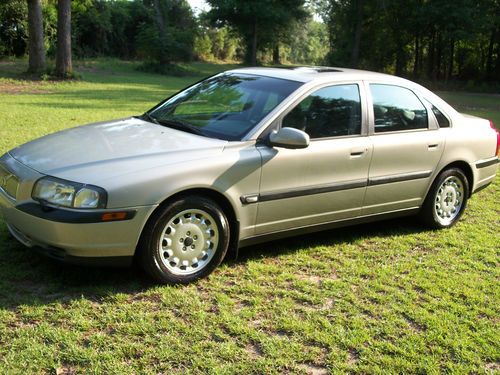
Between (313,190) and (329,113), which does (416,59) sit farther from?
(313,190)

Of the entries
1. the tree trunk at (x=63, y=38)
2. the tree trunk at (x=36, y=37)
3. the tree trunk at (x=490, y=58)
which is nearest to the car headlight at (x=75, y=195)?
the tree trunk at (x=63, y=38)

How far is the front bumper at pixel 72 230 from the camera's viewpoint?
3613 millimetres

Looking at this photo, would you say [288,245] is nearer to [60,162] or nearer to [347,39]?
[60,162]

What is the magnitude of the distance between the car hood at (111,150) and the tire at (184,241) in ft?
1.21

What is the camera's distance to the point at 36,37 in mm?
21375

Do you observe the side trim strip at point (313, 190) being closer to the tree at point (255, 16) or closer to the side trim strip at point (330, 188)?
the side trim strip at point (330, 188)

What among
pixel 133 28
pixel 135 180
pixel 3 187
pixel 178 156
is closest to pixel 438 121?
pixel 178 156

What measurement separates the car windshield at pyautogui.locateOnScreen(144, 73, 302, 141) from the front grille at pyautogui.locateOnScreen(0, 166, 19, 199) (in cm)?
138

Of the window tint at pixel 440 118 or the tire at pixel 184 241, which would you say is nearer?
the tire at pixel 184 241

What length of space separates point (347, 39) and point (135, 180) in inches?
1609

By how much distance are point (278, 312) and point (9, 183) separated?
2.21m

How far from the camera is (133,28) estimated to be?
40.7m

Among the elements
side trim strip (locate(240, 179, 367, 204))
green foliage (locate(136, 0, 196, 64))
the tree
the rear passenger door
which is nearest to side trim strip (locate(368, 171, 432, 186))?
the rear passenger door

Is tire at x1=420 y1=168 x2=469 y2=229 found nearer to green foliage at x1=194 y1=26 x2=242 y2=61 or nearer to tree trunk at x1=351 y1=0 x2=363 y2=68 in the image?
tree trunk at x1=351 y1=0 x2=363 y2=68
